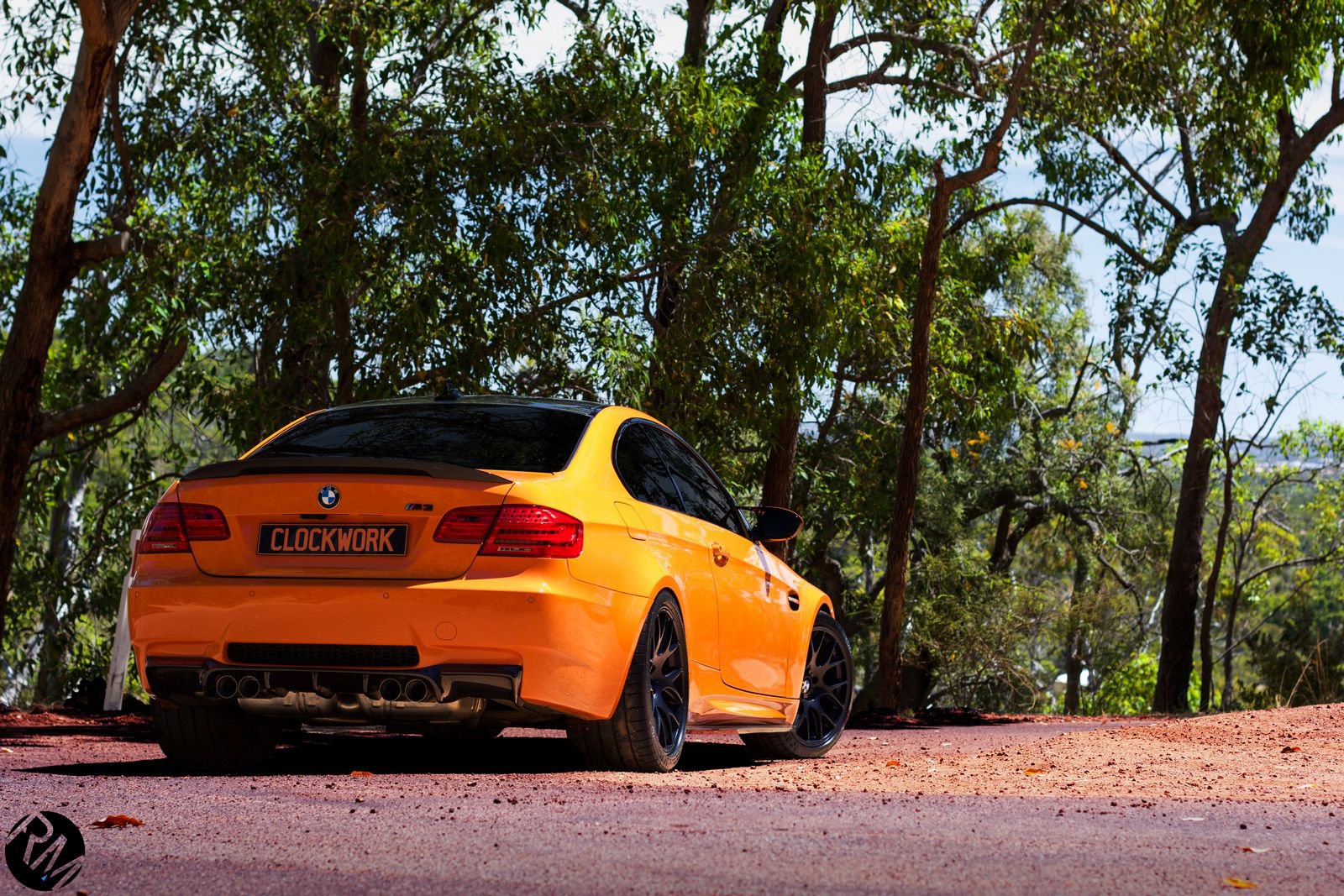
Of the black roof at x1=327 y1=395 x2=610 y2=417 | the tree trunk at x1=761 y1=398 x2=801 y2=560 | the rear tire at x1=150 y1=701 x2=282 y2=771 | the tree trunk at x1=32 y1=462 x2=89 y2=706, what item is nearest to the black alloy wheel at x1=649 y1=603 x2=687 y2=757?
the black roof at x1=327 y1=395 x2=610 y2=417

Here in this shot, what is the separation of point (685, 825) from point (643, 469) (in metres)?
2.40

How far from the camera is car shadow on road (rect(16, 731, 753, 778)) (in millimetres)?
6930

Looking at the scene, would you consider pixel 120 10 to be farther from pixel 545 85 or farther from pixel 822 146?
pixel 822 146

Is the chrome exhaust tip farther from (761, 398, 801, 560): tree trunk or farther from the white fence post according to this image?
(761, 398, 801, 560): tree trunk

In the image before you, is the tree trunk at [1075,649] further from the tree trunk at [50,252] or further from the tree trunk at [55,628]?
the tree trunk at [50,252]

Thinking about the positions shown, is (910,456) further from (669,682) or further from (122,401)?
(669,682)

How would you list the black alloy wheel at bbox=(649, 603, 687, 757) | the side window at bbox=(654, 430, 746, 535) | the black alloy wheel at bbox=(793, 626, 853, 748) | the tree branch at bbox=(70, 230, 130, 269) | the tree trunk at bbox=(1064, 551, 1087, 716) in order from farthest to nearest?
the tree trunk at bbox=(1064, 551, 1087, 716)
the tree branch at bbox=(70, 230, 130, 269)
the black alloy wheel at bbox=(793, 626, 853, 748)
the side window at bbox=(654, 430, 746, 535)
the black alloy wheel at bbox=(649, 603, 687, 757)

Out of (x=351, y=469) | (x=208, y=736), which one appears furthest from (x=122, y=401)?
(x=351, y=469)

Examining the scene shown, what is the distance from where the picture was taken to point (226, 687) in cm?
626

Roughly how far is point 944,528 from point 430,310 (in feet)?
56.0

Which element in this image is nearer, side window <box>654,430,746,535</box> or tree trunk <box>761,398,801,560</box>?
side window <box>654,430,746,535</box>

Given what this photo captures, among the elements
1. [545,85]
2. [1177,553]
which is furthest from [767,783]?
[1177,553]

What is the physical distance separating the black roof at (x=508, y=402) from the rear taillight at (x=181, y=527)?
3.30 feet

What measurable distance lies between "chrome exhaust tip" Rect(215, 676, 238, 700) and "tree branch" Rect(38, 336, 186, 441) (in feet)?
35.8
